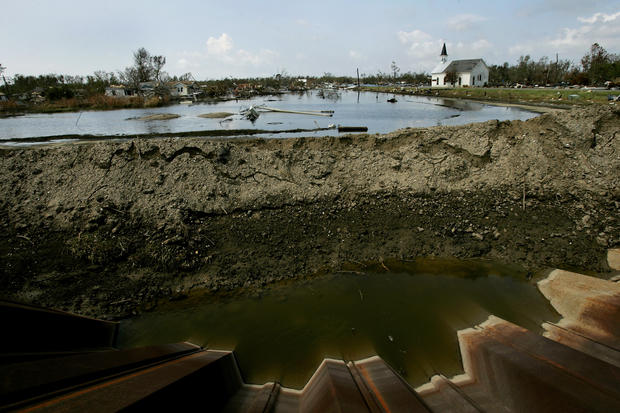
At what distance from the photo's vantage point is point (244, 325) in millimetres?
6305

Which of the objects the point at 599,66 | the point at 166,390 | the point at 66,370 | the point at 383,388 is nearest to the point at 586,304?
the point at 383,388

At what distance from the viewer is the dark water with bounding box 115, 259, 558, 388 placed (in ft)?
18.1

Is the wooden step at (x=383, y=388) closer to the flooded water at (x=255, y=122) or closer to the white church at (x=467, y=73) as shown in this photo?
the flooded water at (x=255, y=122)

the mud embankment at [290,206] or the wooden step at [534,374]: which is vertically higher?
the mud embankment at [290,206]

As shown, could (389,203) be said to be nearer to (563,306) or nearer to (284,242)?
(284,242)

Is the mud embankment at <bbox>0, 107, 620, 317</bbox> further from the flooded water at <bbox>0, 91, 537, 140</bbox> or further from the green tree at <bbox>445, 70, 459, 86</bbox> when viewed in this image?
the green tree at <bbox>445, 70, 459, 86</bbox>

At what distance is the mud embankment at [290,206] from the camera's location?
25.6 ft

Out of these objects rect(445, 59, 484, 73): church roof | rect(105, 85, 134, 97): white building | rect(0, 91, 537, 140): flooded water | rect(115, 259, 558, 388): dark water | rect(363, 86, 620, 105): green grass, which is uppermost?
rect(445, 59, 484, 73): church roof

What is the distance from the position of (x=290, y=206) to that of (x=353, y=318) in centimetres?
473

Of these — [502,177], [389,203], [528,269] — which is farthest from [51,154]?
[502,177]

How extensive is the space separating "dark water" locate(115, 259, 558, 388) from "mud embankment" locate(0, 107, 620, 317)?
2.15 ft

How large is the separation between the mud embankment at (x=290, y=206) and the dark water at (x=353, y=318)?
0.65m

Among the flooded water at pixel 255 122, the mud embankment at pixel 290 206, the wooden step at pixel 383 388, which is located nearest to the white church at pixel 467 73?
the flooded water at pixel 255 122

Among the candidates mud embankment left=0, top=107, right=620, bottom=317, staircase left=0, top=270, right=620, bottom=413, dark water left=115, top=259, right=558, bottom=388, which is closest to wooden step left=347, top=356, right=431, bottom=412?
staircase left=0, top=270, right=620, bottom=413
